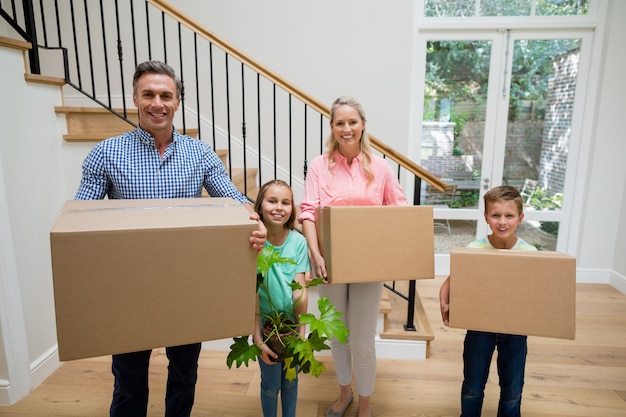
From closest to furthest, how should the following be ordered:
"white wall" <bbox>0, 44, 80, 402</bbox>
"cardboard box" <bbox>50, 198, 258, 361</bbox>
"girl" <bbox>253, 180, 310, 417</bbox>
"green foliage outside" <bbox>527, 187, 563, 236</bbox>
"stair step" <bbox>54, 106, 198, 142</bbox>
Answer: "cardboard box" <bbox>50, 198, 258, 361</bbox>, "girl" <bbox>253, 180, 310, 417</bbox>, "white wall" <bbox>0, 44, 80, 402</bbox>, "stair step" <bbox>54, 106, 198, 142</bbox>, "green foliage outside" <bbox>527, 187, 563, 236</bbox>

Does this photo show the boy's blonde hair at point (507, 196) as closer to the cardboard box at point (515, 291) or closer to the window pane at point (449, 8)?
the cardboard box at point (515, 291)

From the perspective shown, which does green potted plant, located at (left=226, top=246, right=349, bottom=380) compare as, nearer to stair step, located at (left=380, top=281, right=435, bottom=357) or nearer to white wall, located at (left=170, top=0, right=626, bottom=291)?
stair step, located at (left=380, top=281, right=435, bottom=357)

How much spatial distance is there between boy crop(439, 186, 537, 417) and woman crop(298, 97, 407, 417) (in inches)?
12.7

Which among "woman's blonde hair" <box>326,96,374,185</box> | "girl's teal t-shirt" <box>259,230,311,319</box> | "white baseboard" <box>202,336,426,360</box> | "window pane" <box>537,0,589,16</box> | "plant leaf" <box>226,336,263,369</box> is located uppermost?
"window pane" <box>537,0,589,16</box>

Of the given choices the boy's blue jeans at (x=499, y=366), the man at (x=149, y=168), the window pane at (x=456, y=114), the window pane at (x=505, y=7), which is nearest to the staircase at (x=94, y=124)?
the man at (x=149, y=168)

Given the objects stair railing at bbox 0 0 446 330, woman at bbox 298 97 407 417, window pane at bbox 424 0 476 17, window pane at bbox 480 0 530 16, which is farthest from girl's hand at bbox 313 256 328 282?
window pane at bbox 480 0 530 16

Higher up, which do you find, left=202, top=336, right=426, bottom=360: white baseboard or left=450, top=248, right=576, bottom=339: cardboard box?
left=450, top=248, right=576, bottom=339: cardboard box

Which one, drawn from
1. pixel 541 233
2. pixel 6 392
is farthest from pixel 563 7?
pixel 6 392

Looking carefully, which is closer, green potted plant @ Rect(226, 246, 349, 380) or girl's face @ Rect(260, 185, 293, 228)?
green potted plant @ Rect(226, 246, 349, 380)

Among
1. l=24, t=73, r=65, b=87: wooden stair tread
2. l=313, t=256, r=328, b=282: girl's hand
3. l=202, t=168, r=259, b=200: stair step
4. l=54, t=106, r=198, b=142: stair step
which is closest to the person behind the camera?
l=313, t=256, r=328, b=282: girl's hand

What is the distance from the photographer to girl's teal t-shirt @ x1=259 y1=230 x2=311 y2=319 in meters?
1.24

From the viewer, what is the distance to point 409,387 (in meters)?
1.92

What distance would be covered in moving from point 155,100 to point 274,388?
3.41 ft

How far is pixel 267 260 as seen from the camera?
1.06m
